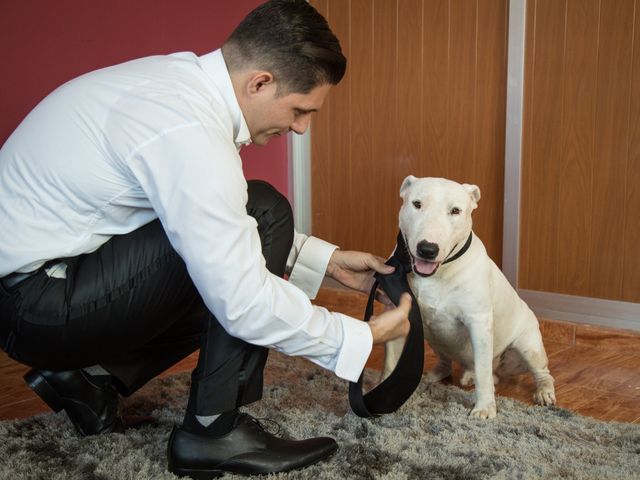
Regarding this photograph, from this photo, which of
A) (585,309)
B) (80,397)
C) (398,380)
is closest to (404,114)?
(585,309)

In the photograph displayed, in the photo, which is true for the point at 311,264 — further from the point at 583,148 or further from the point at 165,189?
the point at 583,148

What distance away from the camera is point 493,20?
9.78 feet

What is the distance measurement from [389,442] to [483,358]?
0.43 meters

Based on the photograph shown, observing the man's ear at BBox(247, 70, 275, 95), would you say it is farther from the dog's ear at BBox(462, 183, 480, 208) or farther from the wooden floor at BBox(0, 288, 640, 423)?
the wooden floor at BBox(0, 288, 640, 423)

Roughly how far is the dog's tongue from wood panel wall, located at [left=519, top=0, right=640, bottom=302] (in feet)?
4.11

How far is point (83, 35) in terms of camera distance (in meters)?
2.79

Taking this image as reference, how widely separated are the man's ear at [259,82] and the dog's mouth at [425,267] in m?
0.70

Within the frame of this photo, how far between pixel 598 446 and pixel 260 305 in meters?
0.97

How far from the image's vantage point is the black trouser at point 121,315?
1.38 meters

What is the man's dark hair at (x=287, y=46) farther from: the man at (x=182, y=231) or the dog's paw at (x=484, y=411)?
the dog's paw at (x=484, y=411)

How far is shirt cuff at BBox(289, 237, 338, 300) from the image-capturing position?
6.08 ft

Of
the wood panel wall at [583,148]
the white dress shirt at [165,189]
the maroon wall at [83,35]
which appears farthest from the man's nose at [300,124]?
the wood panel wall at [583,148]

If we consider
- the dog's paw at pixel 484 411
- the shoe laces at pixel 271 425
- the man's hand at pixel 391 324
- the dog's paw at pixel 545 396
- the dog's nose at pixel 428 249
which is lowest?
the dog's paw at pixel 545 396

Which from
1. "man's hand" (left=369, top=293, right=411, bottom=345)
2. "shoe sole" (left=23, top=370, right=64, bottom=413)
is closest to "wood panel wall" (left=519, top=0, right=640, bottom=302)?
"man's hand" (left=369, top=293, right=411, bottom=345)
